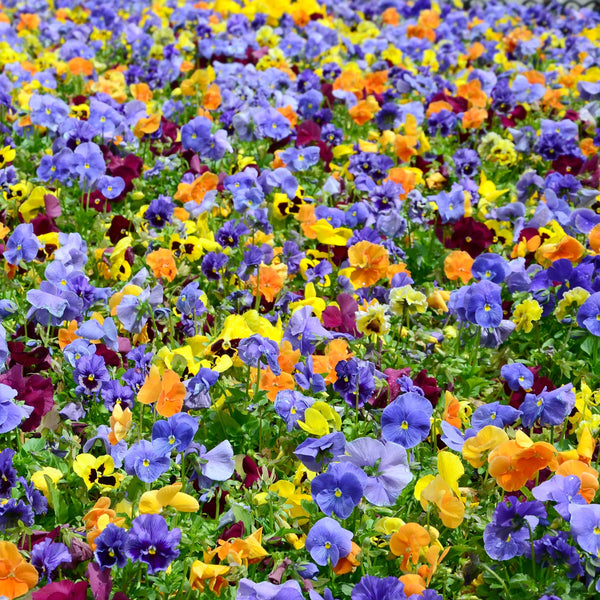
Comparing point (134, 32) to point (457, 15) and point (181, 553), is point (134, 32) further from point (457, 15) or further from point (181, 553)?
point (181, 553)

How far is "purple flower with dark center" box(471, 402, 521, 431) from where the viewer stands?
269 cm

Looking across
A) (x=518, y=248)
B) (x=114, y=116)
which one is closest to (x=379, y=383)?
(x=518, y=248)

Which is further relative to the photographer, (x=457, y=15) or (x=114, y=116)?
(x=457, y=15)

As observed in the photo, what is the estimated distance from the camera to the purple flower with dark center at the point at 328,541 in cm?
226

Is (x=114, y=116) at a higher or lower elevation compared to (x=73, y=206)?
higher

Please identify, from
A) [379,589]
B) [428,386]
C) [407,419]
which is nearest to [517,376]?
[428,386]

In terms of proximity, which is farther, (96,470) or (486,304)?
(486,304)

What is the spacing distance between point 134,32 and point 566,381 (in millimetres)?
5339

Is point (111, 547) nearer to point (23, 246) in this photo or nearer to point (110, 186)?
point (23, 246)

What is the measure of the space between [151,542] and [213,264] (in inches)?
65.9

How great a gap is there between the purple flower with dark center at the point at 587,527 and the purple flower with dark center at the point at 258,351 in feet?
3.46

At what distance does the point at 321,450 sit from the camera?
8.05ft

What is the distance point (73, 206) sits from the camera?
4508mm

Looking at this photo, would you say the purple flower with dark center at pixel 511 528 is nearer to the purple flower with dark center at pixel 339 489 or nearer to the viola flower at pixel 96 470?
the purple flower with dark center at pixel 339 489
